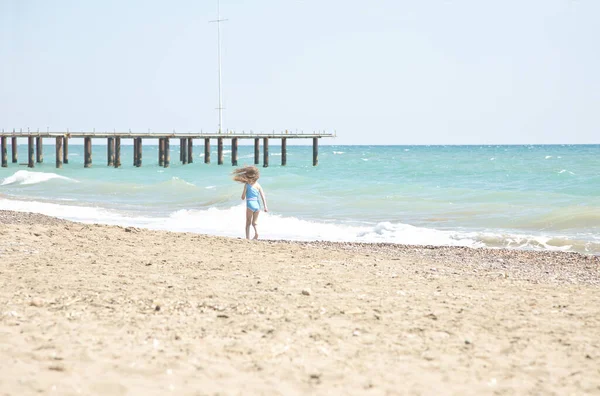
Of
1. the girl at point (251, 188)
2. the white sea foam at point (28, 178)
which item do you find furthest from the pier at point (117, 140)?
the girl at point (251, 188)

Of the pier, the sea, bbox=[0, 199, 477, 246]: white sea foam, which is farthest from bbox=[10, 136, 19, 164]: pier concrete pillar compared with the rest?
bbox=[0, 199, 477, 246]: white sea foam

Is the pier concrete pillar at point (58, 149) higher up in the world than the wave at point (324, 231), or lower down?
higher up

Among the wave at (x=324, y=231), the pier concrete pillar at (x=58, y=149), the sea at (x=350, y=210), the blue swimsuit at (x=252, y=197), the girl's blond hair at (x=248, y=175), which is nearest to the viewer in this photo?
the girl's blond hair at (x=248, y=175)

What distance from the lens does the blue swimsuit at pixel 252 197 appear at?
1271 cm

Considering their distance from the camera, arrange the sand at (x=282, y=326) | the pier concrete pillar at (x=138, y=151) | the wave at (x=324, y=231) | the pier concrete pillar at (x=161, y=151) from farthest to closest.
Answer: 1. the pier concrete pillar at (x=161, y=151)
2. the pier concrete pillar at (x=138, y=151)
3. the wave at (x=324, y=231)
4. the sand at (x=282, y=326)

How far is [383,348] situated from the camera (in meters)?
5.50

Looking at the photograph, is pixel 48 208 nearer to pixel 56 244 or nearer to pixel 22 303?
pixel 56 244

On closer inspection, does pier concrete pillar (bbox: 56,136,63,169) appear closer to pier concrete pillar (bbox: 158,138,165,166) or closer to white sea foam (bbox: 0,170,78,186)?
pier concrete pillar (bbox: 158,138,165,166)

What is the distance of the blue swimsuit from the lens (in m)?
12.7

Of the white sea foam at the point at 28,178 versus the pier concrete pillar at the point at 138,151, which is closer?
the white sea foam at the point at 28,178

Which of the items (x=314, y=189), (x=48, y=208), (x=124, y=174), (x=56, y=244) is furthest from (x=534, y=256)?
(x=124, y=174)

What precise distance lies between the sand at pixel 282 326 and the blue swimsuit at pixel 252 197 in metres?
2.71

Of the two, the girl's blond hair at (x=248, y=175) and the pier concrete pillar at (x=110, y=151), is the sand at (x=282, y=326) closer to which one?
the girl's blond hair at (x=248, y=175)

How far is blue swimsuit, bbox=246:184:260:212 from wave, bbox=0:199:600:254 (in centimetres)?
301
